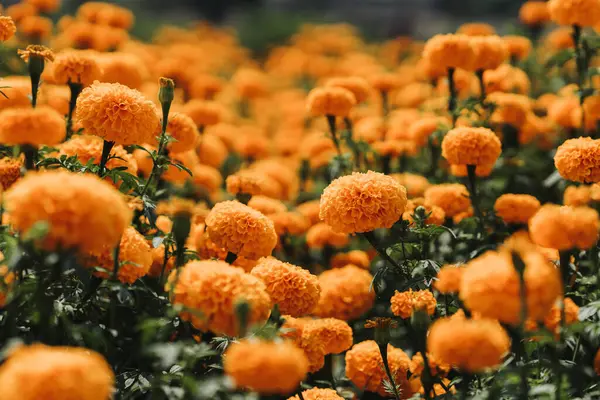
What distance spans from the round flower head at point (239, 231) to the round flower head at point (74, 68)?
109cm

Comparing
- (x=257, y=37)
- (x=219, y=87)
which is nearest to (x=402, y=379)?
(x=219, y=87)

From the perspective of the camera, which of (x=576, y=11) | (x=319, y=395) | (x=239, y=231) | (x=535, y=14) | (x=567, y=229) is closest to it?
(x=567, y=229)

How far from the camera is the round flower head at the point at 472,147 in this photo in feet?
10.0

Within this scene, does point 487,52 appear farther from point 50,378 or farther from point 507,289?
point 50,378

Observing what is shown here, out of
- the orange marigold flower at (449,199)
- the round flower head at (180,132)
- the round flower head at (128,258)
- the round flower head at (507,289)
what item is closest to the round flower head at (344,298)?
the orange marigold flower at (449,199)

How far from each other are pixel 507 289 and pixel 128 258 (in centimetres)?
125

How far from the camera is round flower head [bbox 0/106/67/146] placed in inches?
89.6

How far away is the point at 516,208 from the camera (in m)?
3.40

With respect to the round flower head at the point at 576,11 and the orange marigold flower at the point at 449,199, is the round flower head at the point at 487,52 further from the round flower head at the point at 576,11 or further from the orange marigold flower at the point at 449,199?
the orange marigold flower at the point at 449,199

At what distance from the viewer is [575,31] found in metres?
3.79

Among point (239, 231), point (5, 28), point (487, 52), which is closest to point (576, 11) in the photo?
point (487, 52)

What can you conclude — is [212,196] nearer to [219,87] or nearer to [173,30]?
A: [219,87]

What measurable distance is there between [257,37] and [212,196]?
9.54 m

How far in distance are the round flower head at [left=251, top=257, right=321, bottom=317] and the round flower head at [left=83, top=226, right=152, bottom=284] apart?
41 cm
